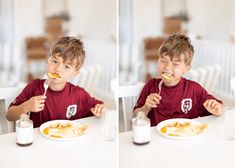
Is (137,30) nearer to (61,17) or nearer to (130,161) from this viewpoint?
(61,17)

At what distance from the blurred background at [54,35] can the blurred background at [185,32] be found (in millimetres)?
40

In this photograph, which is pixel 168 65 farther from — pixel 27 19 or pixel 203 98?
pixel 27 19

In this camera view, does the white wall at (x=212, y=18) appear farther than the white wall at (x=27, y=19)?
Yes

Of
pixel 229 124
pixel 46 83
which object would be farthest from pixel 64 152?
pixel 229 124

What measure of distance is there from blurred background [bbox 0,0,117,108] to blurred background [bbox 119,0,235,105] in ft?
0.14

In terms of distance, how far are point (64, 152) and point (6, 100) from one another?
215mm

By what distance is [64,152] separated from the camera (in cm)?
109

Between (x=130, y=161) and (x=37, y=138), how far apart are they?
0.27 meters

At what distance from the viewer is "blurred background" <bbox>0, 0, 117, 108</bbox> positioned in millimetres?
1054

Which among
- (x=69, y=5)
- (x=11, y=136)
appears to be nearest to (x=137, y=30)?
(x=69, y=5)

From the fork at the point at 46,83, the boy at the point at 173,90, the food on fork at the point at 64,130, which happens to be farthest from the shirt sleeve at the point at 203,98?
the fork at the point at 46,83

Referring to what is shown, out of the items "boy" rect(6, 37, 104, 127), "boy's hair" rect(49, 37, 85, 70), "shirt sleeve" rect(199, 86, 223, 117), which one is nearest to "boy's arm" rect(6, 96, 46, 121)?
"boy" rect(6, 37, 104, 127)

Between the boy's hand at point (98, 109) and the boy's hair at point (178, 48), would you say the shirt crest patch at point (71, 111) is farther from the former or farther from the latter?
the boy's hair at point (178, 48)

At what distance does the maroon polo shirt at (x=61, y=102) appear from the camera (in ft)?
3.63
